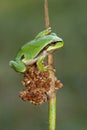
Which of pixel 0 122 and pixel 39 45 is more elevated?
pixel 0 122

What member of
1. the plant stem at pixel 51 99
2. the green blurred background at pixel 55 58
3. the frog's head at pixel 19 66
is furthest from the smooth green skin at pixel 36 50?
the green blurred background at pixel 55 58

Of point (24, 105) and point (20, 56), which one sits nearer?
point (20, 56)

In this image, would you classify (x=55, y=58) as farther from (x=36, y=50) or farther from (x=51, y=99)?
(x=51, y=99)

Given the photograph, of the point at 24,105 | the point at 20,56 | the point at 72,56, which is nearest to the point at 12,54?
the point at 72,56

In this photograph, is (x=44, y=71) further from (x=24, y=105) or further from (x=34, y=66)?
(x=24, y=105)

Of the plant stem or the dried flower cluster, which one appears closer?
the plant stem

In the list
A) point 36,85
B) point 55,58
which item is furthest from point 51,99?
point 55,58

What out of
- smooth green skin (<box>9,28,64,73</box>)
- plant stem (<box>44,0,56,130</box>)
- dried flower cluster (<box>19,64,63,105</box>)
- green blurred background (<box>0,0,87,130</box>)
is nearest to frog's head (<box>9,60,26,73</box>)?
smooth green skin (<box>9,28,64,73</box>)

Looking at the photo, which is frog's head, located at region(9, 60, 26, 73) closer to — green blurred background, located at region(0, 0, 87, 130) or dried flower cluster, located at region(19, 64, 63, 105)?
dried flower cluster, located at region(19, 64, 63, 105)
